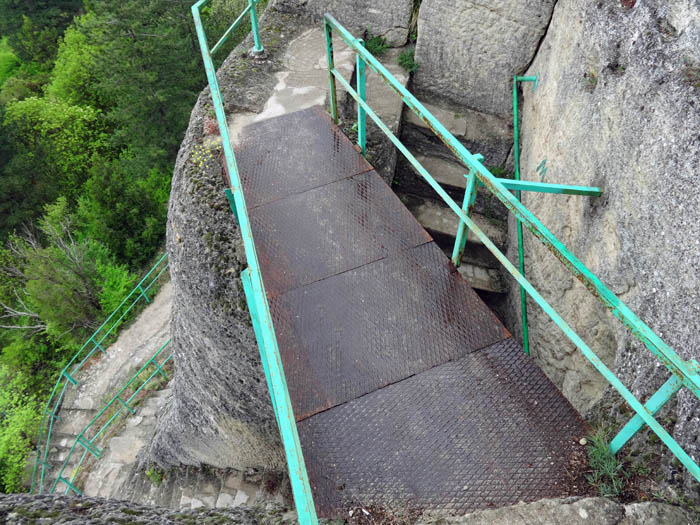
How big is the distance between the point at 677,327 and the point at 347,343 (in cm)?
155

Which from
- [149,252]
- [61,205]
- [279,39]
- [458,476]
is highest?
[279,39]

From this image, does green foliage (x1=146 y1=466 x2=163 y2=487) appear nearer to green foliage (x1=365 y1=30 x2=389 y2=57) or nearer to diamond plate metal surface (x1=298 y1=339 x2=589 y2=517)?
diamond plate metal surface (x1=298 y1=339 x2=589 y2=517)

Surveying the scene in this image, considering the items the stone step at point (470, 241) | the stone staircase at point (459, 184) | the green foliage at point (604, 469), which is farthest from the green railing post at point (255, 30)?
the green foliage at point (604, 469)

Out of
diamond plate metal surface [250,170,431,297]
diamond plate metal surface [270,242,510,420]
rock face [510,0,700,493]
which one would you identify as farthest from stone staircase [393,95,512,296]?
diamond plate metal surface [270,242,510,420]

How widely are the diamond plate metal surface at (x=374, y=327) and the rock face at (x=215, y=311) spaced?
3.41ft

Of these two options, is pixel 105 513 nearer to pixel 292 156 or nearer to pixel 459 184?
pixel 292 156

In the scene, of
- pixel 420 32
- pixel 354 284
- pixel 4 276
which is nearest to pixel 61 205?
pixel 4 276

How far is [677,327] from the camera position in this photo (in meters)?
1.92

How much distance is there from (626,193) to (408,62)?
3511 mm

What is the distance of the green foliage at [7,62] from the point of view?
3177 centimetres

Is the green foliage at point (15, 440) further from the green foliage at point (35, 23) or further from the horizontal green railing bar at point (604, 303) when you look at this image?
the green foliage at point (35, 23)

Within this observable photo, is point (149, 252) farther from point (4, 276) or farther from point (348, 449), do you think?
point (348, 449)

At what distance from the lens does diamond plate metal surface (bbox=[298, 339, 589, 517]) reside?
6.59 feet

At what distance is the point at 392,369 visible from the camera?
8.12 ft
